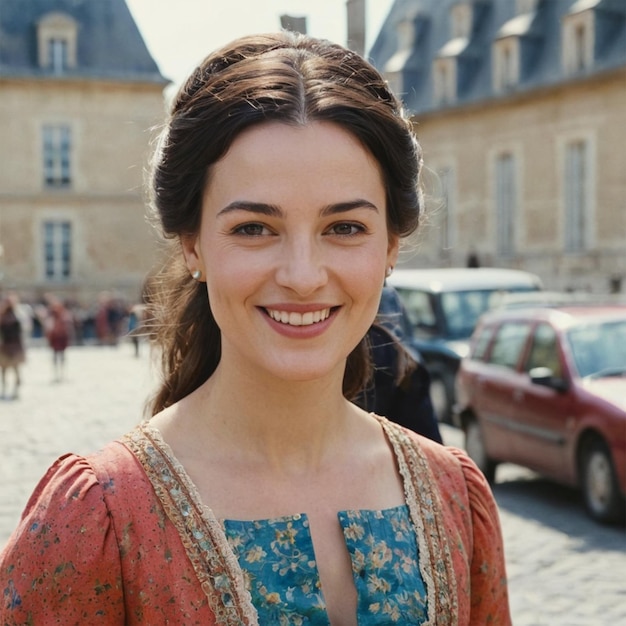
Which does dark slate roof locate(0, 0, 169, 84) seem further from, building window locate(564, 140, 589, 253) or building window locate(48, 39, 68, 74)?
building window locate(564, 140, 589, 253)

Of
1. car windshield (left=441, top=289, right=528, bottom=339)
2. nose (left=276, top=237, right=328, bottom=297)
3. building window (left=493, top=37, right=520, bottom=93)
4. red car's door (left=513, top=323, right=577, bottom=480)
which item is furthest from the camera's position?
building window (left=493, top=37, right=520, bottom=93)

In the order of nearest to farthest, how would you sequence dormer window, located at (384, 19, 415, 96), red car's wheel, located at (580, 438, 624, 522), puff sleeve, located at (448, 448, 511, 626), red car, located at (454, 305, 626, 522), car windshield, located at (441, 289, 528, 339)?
puff sleeve, located at (448, 448, 511, 626) < red car's wheel, located at (580, 438, 624, 522) < red car, located at (454, 305, 626, 522) < car windshield, located at (441, 289, 528, 339) < dormer window, located at (384, 19, 415, 96)

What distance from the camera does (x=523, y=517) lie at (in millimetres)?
9367

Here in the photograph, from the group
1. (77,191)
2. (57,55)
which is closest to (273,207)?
(77,191)

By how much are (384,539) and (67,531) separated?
56 centimetres

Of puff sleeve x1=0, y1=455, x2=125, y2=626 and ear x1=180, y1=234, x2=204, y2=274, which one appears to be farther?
ear x1=180, y1=234, x2=204, y2=274

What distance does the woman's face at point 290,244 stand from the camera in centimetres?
203

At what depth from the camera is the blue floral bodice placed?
6.50 feet

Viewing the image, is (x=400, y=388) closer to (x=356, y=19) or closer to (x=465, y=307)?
(x=356, y=19)

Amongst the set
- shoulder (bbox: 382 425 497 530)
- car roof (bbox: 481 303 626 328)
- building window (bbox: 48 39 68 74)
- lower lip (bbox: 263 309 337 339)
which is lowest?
shoulder (bbox: 382 425 497 530)

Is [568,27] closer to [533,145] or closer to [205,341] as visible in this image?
[533,145]

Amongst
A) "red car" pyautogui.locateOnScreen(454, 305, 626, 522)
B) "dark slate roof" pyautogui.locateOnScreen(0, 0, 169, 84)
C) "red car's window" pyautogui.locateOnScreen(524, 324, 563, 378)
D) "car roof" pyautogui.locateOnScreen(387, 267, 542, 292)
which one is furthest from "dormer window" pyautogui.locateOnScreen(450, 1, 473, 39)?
"red car's window" pyautogui.locateOnScreen(524, 324, 563, 378)

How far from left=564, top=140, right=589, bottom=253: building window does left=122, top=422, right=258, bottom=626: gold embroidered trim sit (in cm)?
3553

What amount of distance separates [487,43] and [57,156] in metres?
16.4
